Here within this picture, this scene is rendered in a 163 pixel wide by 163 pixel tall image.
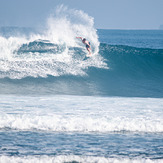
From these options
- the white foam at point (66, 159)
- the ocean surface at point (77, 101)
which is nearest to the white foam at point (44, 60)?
the ocean surface at point (77, 101)

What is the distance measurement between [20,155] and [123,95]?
6.48 m

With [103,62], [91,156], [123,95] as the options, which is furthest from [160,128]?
[103,62]

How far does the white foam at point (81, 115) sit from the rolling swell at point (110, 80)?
6.68 ft

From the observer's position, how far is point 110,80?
514 inches

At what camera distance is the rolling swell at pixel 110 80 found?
10.9 m

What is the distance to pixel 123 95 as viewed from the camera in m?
10.6

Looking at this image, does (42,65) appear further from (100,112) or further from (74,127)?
(74,127)

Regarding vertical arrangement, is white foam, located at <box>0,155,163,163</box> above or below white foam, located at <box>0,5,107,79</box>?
below

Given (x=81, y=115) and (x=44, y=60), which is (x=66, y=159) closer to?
(x=81, y=115)

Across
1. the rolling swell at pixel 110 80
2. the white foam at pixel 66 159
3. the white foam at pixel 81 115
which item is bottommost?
the white foam at pixel 66 159

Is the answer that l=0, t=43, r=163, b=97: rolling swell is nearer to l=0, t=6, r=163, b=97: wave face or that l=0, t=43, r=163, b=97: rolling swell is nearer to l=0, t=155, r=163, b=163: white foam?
l=0, t=6, r=163, b=97: wave face

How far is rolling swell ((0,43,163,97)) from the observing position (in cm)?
1091

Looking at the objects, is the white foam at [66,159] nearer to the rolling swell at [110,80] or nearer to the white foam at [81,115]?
the white foam at [81,115]

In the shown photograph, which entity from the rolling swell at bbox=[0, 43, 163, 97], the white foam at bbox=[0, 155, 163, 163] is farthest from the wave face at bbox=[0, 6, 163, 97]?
the white foam at bbox=[0, 155, 163, 163]
